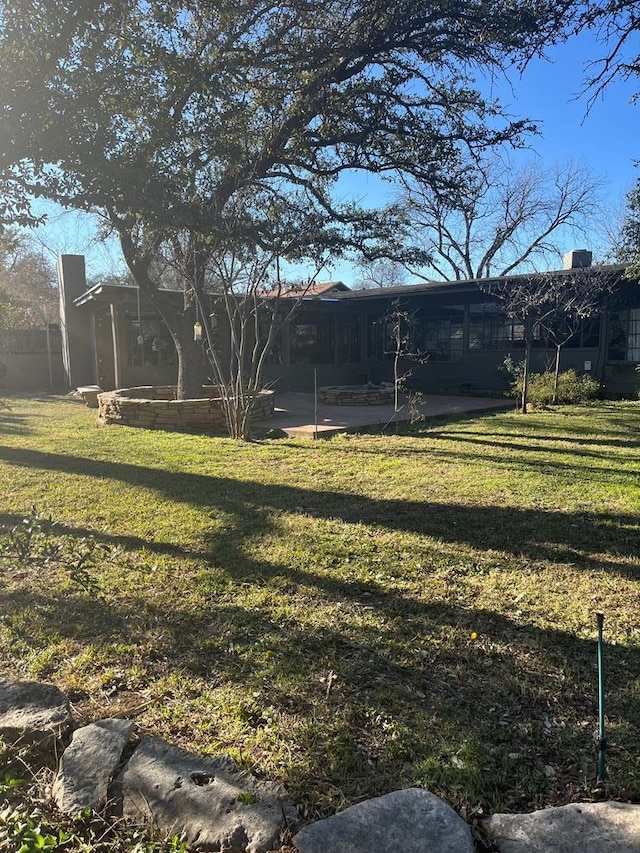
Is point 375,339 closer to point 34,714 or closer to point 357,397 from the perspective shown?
point 357,397

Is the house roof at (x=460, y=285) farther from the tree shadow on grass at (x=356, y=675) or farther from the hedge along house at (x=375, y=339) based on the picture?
the tree shadow on grass at (x=356, y=675)

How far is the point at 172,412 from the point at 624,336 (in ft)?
32.3

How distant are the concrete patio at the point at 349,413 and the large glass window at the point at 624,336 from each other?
265cm

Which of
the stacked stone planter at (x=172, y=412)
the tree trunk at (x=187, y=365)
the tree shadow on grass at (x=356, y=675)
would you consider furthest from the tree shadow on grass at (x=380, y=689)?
the tree trunk at (x=187, y=365)

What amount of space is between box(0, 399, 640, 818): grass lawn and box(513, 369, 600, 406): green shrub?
5.79m

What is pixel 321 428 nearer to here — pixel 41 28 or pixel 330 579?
pixel 330 579

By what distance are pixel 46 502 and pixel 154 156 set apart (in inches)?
119

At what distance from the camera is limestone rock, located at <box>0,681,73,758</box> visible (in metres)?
2.03

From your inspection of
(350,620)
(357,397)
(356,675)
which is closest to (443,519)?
(350,620)

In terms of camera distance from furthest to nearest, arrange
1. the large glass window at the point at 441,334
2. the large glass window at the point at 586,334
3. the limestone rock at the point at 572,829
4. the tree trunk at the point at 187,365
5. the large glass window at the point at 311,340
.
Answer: the large glass window at the point at 311,340
the large glass window at the point at 441,334
the large glass window at the point at 586,334
the tree trunk at the point at 187,365
the limestone rock at the point at 572,829

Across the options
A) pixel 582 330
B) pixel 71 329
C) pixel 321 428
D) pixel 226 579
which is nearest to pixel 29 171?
pixel 226 579

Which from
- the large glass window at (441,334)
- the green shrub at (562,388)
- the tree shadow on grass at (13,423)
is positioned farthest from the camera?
the large glass window at (441,334)

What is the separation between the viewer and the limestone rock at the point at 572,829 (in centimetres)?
156

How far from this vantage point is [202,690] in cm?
241
